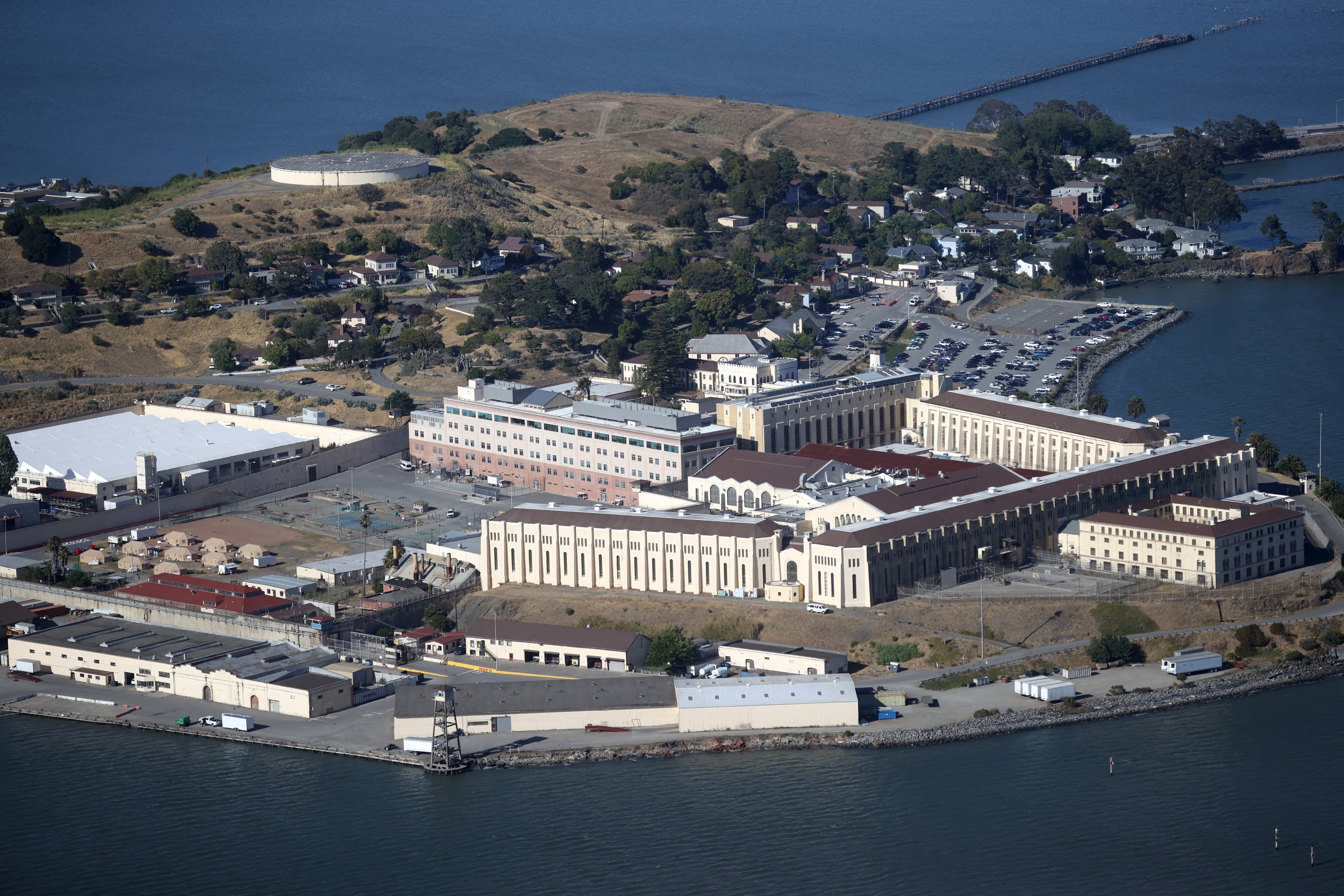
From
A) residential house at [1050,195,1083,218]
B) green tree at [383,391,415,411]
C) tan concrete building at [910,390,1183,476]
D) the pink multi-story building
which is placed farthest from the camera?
residential house at [1050,195,1083,218]

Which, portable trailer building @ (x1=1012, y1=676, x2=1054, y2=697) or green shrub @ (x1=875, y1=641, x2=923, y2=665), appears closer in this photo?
portable trailer building @ (x1=1012, y1=676, x2=1054, y2=697)

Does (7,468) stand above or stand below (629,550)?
above

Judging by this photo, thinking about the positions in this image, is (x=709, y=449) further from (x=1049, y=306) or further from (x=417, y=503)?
(x=1049, y=306)

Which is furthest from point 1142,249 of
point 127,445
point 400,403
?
point 127,445

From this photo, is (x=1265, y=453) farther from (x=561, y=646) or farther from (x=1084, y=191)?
(x=1084, y=191)

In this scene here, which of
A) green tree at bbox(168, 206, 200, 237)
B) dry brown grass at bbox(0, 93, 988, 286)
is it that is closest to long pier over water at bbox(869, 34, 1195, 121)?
dry brown grass at bbox(0, 93, 988, 286)

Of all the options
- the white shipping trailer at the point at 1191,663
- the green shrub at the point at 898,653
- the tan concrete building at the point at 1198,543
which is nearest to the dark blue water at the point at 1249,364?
the tan concrete building at the point at 1198,543

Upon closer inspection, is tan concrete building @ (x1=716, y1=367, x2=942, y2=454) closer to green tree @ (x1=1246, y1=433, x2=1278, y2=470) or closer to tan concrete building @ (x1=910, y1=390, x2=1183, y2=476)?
tan concrete building @ (x1=910, y1=390, x2=1183, y2=476)
